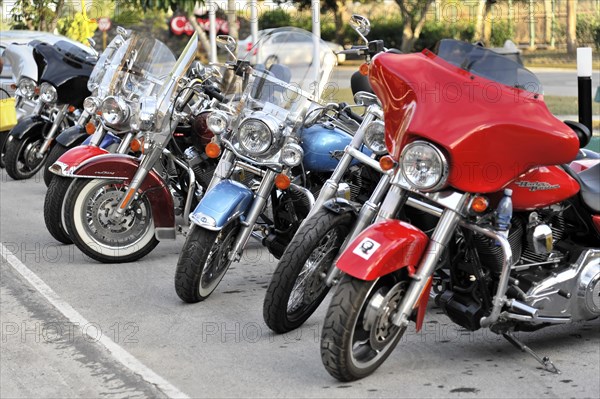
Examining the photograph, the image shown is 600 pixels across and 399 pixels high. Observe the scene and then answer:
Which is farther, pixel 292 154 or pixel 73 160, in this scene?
pixel 73 160

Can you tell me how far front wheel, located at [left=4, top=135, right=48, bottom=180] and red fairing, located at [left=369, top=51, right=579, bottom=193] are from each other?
7821 mm

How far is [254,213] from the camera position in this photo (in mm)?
6336

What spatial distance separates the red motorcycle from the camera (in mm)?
4758

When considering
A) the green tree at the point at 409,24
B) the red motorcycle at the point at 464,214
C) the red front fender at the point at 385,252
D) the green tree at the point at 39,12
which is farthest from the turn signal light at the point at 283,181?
the green tree at the point at 409,24

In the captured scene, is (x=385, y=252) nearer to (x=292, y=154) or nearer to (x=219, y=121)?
(x=292, y=154)

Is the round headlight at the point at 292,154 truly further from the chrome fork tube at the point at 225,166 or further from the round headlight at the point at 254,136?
the chrome fork tube at the point at 225,166

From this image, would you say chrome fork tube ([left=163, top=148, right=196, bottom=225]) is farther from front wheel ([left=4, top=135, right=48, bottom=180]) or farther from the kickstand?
front wheel ([left=4, top=135, right=48, bottom=180])

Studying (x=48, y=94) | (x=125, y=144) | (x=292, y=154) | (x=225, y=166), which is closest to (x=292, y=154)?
(x=292, y=154)

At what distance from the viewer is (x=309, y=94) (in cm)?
646

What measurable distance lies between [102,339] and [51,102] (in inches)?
238

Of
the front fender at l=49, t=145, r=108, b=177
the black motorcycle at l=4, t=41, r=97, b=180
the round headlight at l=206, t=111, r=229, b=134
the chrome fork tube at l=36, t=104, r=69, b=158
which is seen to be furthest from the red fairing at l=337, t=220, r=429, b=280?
the chrome fork tube at l=36, t=104, r=69, b=158

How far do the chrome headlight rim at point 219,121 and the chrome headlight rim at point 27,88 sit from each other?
21.0ft

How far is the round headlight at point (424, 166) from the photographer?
4723mm

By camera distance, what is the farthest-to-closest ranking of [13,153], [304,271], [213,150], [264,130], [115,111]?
[13,153] → [115,111] → [213,150] → [264,130] → [304,271]
